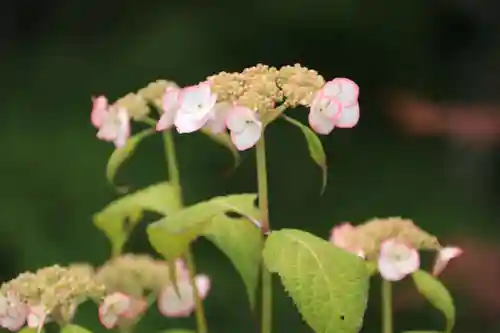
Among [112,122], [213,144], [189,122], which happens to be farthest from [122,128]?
[213,144]

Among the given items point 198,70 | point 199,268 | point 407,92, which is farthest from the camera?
point 407,92

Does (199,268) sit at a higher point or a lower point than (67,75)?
lower

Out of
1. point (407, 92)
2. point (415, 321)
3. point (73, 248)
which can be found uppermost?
point (407, 92)

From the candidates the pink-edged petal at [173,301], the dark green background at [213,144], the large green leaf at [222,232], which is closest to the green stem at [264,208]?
the large green leaf at [222,232]

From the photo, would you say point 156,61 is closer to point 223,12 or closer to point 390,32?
point 223,12

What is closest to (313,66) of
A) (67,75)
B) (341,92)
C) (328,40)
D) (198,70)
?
(328,40)

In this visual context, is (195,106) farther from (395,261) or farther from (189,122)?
(395,261)
